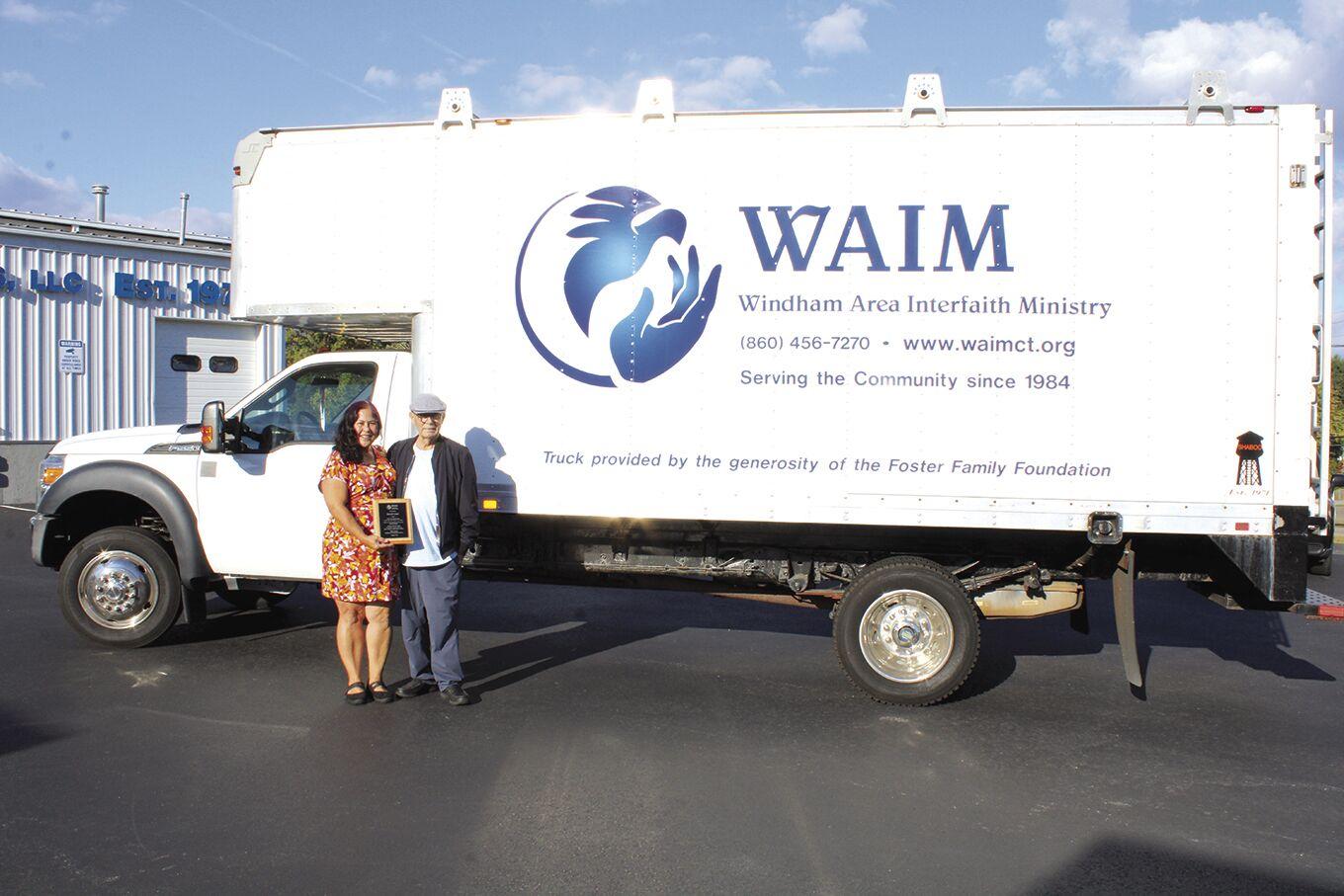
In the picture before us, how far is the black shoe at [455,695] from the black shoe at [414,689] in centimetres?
21

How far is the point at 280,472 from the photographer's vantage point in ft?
22.3

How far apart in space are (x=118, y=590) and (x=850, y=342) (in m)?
5.16

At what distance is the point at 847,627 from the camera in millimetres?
6176

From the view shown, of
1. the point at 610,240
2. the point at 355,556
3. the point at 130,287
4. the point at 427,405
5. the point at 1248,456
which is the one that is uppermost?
the point at 130,287

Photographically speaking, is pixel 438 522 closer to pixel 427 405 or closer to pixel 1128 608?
pixel 427 405

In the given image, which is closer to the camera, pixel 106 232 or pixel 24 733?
pixel 24 733

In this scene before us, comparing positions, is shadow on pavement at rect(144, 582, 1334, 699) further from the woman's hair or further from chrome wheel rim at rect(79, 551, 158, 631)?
the woman's hair

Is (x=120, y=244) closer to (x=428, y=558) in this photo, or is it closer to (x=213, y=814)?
(x=428, y=558)

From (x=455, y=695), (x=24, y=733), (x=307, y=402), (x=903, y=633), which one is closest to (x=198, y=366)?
(x=307, y=402)

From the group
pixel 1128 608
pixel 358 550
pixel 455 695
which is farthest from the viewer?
pixel 1128 608

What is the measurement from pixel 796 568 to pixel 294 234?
3837 millimetres

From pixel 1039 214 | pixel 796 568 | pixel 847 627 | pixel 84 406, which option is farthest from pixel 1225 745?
pixel 84 406

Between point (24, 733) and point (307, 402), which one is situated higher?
point (307, 402)

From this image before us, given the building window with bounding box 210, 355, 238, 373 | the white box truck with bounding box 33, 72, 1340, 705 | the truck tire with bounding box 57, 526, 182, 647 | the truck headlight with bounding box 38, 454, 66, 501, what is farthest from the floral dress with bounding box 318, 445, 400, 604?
the building window with bounding box 210, 355, 238, 373
